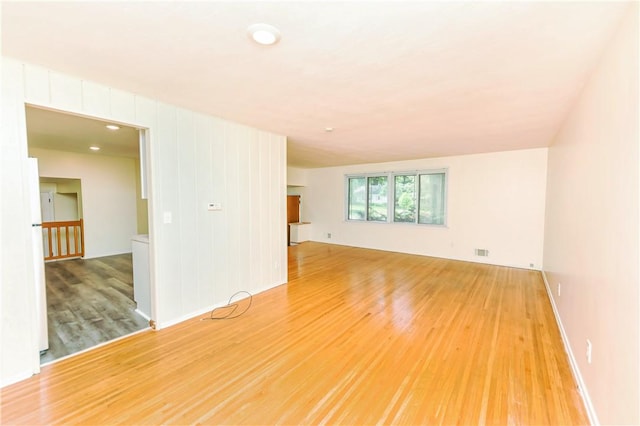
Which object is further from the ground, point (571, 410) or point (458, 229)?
point (458, 229)

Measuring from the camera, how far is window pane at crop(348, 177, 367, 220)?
784 centimetres

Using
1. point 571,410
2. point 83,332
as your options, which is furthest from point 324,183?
point 571,410

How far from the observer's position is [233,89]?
2459 millimetres

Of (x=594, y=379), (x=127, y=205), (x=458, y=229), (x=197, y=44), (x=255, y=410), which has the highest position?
(x=197, y=44)

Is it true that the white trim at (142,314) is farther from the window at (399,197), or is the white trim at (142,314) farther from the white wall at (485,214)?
the window at (399,197)

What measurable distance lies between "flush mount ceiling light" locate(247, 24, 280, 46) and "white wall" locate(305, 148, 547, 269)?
5640 mm

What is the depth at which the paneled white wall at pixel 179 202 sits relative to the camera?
1.99m

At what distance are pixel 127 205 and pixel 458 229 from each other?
827cm

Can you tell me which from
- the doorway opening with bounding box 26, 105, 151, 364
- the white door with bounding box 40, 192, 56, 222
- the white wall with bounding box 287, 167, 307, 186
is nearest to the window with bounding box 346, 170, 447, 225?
the white wall with bounding box 287, 167, 307, 186

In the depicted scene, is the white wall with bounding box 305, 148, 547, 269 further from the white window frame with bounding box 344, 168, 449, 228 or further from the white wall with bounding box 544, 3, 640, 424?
the white wall with bounding box 544, 3, 640, 424

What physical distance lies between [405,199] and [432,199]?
67cm

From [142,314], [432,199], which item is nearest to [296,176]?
[432,199]

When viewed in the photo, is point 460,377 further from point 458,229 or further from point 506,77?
point 458,229

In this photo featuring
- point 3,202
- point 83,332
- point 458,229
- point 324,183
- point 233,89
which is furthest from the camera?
point 324,183
